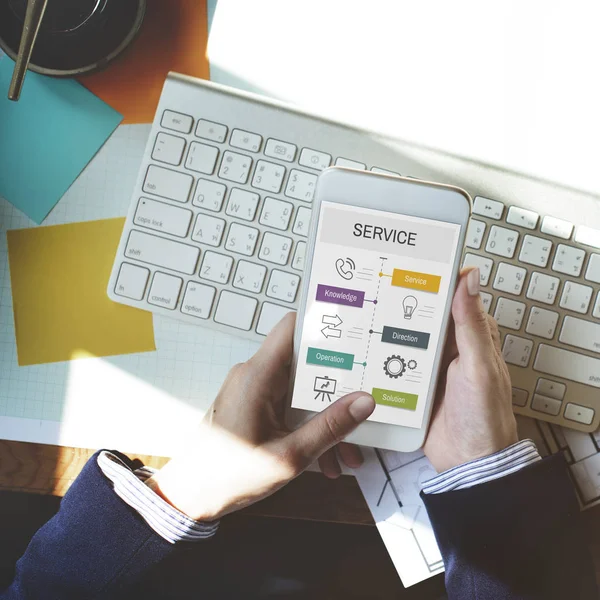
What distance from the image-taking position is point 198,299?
23.1 inches

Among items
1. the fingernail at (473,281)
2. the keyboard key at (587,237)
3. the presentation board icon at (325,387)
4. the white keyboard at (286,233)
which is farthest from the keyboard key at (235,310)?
the keyboard key at (587,237)

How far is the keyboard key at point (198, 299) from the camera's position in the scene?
0.59 meters

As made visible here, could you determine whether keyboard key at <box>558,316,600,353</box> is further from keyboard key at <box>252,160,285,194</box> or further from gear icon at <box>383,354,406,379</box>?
keyboard key at <box>252,160,285,194</box>

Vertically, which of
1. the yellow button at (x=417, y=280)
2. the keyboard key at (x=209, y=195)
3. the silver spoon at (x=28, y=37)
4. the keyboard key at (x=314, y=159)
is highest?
the silver spoon at (x=28, y=37)

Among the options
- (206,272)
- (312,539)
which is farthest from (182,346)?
(312,539)

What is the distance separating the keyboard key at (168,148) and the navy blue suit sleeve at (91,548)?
291 mm

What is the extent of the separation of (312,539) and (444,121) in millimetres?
509

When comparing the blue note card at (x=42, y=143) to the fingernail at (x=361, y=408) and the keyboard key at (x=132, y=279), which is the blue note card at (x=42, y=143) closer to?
the keyboard key at (x=132, y=279)

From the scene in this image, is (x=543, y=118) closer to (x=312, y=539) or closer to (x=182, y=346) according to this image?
(x=182, y=346)

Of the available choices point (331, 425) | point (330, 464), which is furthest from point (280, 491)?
point (331, 425)

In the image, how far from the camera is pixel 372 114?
0.62m

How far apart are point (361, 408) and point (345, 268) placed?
118mm

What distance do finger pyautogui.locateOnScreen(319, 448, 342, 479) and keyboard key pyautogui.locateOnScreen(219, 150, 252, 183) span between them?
0.92 feet

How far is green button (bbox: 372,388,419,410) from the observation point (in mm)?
524
